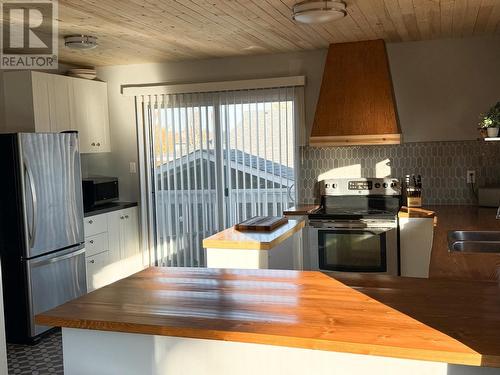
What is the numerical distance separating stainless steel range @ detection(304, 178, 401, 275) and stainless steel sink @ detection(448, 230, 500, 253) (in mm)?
842

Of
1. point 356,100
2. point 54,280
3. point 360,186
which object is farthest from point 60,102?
point 360,186

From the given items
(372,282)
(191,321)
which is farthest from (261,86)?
(191,321)

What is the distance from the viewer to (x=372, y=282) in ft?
6.64

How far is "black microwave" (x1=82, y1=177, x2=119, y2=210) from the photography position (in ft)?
16.6

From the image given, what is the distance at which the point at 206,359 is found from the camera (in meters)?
1.67

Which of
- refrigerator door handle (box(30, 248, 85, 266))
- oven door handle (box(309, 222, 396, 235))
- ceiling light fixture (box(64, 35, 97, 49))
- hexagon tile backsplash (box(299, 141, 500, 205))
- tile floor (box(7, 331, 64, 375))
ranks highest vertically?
ceiling light fixture (box(64, 35, 97, 49))

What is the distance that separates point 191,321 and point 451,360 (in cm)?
74

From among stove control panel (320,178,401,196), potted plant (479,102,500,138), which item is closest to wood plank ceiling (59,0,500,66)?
potted plant (479,102,500,138)

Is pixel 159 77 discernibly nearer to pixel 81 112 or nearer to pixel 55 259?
pixel 81 112

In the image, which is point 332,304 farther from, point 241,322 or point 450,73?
point 450,73

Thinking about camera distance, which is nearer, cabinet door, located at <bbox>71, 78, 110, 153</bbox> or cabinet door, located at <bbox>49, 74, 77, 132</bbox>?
cabinet door, located at <bbox>49, 74, 77, 132</bbox>

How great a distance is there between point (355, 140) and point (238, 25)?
1412mm

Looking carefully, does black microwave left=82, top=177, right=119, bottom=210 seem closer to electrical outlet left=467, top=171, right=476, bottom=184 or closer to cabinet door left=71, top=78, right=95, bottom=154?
cabinet door left=71, top=78, right=95, bottom=154

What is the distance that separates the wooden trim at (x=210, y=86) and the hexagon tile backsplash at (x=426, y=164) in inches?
25.3
